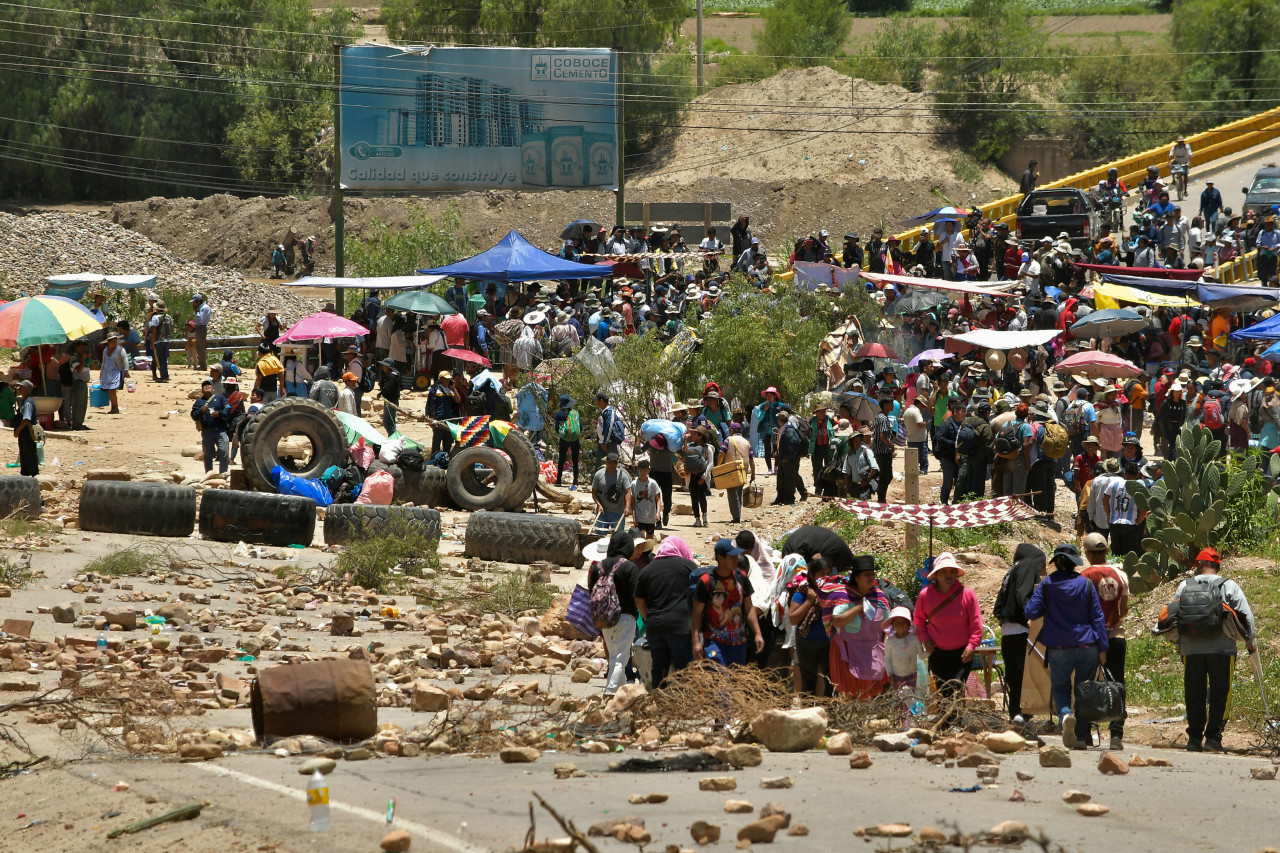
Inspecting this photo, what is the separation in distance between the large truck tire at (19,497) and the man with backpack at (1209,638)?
38.0ft

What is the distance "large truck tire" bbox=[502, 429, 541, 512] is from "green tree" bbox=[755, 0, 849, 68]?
1974 inches

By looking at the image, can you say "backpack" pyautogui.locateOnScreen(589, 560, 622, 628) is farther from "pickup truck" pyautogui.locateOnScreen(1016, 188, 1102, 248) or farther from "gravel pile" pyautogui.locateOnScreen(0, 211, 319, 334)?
"gravel pile" pyautogui.locateOnScreen(0, 211, 319, 334)

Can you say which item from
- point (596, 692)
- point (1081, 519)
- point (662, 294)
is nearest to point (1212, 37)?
point (662, 294)

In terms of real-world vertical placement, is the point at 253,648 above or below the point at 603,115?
below

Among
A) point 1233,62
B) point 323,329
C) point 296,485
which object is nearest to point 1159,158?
point 1233,62

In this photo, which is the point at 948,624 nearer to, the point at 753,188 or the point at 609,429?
the point at 609,429

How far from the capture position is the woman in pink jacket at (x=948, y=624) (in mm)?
8609

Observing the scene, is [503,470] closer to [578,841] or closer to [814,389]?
[814,389]

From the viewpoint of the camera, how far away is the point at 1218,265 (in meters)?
28.5

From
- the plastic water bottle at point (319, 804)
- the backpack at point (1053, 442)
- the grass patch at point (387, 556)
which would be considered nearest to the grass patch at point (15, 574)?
the grass patch at point (387, 556)

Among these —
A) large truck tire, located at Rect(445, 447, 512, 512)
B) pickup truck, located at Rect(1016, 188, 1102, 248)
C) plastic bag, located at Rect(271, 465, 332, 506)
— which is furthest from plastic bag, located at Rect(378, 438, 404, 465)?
pickup truck, located at Rect(1016, 188, 1102, 248)

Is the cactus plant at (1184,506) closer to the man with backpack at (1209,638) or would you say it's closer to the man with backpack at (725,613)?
the man with backpack at (1209,638)

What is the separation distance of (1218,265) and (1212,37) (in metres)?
33.4

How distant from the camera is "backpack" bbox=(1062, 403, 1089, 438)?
18047mm
